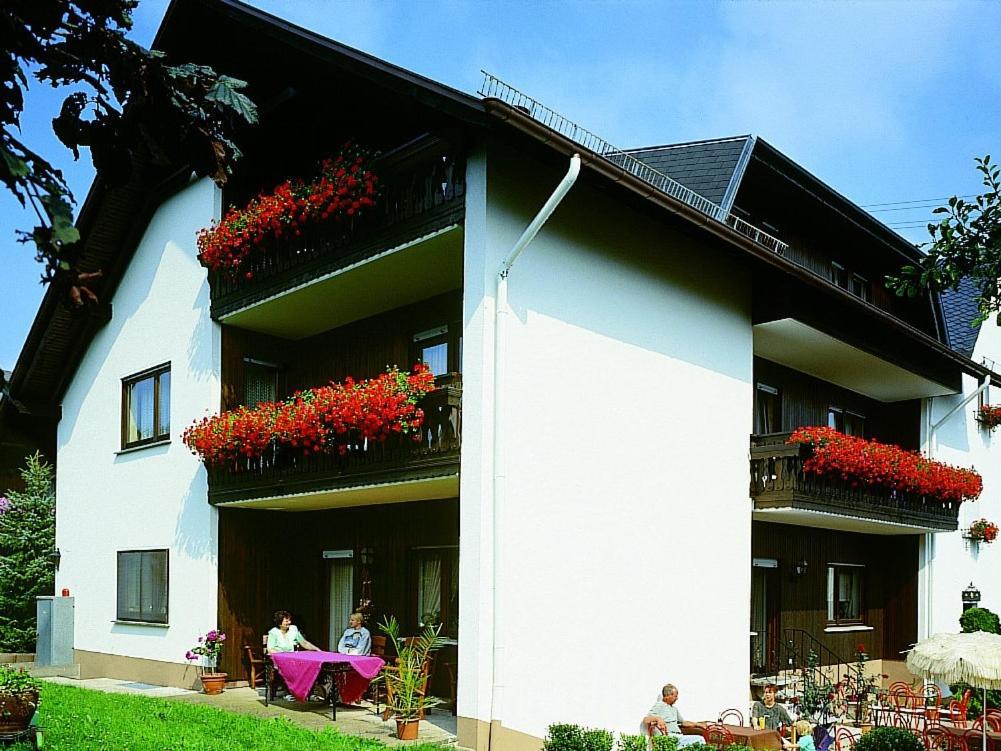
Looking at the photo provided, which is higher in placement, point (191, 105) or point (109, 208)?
point (109, 208)

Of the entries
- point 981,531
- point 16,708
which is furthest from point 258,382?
point 981,531

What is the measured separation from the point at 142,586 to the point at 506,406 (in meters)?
Answer: 8.41

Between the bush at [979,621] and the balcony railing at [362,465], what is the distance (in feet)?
41.1

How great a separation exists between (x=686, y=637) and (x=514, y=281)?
5.45m

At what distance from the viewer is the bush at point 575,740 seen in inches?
407

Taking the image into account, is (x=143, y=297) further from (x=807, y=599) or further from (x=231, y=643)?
(x=807, y=599)

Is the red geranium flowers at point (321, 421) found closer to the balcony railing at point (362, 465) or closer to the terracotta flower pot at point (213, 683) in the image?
the balcony railing at point (362, 465)

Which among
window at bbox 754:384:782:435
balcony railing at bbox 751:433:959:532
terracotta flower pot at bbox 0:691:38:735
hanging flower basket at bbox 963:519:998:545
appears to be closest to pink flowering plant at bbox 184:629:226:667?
terracotta flower pot at bbox 0:691:38:735

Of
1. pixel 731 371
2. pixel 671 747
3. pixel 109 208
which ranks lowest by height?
pixel 671 747

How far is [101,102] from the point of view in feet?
17.1

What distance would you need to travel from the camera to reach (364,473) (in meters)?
12.9

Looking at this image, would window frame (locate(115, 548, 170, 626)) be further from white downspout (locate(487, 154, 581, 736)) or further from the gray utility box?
white downspout (locate(487, 154, 581, 736))

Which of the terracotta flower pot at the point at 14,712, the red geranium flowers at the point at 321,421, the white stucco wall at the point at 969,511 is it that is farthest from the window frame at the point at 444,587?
the white stucco wall at the point at 969,511

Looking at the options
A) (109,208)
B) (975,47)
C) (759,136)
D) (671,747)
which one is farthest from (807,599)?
(109,208)
